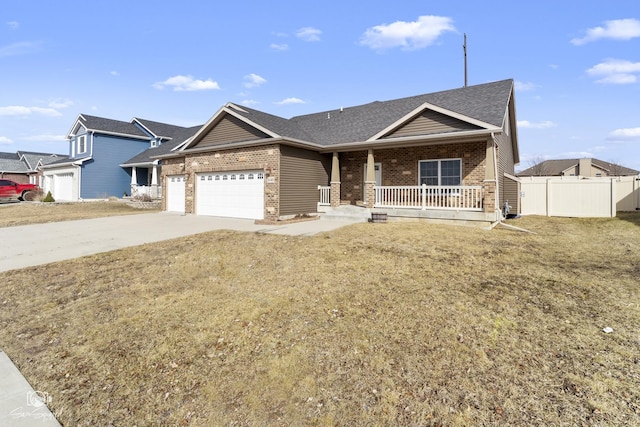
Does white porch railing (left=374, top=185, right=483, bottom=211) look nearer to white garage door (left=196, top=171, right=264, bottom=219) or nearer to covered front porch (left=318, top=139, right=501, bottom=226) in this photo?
covered front porch (left=318, top=139, right=501, bottom=226)

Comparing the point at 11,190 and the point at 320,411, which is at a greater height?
the point at 11,190

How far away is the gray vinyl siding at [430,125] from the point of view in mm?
12602

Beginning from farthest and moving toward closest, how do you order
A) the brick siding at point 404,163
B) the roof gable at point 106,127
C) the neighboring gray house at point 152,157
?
the roof gable at point 106,127
the neighboring gray house at point 152,157
the brick siding at point 404,163

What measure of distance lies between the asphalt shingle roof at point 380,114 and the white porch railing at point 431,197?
9.00 ft

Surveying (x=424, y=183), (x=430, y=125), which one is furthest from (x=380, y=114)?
(x=424, y=183)

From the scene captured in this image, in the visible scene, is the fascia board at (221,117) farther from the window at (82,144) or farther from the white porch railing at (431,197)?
the window at (82,144)

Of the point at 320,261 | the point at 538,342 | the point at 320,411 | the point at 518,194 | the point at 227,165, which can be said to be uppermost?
the point at 227,165

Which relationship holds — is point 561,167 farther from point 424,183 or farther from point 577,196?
point 424,183

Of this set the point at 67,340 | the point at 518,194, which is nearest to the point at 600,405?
the point at 67,340

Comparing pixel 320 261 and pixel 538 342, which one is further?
pixel 320 261

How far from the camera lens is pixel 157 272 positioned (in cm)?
691

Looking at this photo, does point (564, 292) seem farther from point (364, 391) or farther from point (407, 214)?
point (407, 214)

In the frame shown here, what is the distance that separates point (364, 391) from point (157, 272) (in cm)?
554

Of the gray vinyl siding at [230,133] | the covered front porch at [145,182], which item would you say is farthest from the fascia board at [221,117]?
the covered front porch at [145,182]
